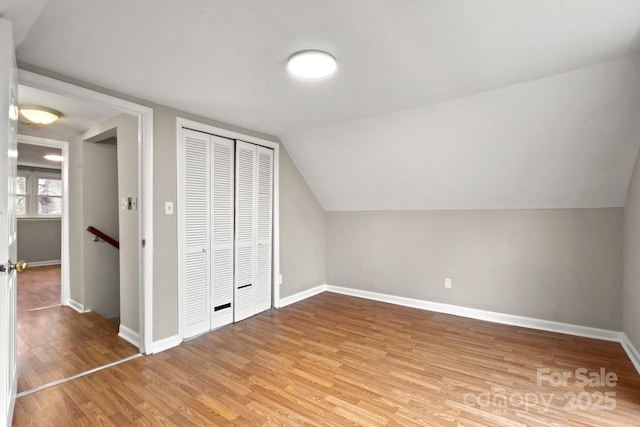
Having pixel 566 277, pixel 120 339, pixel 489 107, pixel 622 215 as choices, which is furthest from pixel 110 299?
pixel 622 215

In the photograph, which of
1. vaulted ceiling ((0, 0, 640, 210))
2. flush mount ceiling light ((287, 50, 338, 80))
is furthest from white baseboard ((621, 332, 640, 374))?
flush mount ceiling light ((287, 50, 338, 80))

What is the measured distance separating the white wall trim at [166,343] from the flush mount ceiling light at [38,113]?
240 cm

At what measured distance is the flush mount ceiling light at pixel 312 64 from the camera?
1.87m

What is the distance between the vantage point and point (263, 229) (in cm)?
377

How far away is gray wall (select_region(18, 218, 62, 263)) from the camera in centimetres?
657

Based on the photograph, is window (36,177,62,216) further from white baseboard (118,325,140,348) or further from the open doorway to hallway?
white baseboard (118,325,140,348)

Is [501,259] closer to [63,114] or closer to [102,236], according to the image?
[102,236]

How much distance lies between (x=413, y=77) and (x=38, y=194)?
28.1 ft

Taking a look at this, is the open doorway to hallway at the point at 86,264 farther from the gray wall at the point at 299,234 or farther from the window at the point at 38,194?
the window at the point at 38,194

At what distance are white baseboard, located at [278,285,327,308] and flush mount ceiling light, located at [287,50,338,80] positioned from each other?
9.26ft

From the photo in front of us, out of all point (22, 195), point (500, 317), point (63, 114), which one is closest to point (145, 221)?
point (63, 114)

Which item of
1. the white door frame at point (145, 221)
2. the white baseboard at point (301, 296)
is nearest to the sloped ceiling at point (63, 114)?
the white door frame at point (145, 221)

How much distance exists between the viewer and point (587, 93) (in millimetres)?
2219

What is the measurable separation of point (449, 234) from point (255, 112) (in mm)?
2614
